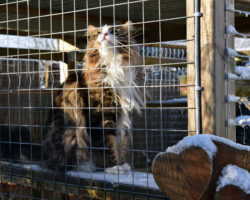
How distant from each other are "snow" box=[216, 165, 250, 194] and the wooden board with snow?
1 centimetres

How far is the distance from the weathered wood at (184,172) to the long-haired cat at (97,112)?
7.37 ft

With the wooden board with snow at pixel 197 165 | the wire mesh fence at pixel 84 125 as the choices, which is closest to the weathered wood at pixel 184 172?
the wooden board with snow at pixel 197 165

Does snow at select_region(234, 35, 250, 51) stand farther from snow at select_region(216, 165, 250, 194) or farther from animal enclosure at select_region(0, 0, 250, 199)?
snow at select_region(216, 165, 250, 194)

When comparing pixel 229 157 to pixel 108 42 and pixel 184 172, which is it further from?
pixel 108 42

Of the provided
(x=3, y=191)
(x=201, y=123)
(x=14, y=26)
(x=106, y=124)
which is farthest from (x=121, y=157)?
(x=14, y=26)

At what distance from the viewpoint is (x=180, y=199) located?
1.37 meters

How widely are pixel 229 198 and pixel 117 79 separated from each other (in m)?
2.64

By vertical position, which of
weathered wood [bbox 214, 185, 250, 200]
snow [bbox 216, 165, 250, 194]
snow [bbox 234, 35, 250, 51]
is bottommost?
weathered wood [bbox 214, 185, 250, 200]

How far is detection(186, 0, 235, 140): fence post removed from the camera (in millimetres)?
2367

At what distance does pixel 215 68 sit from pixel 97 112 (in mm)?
1622

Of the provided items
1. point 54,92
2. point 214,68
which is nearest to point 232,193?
point 214,68

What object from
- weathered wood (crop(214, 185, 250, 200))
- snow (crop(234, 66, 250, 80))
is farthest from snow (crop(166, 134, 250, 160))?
snow (crop(234, 66, 250, 80))

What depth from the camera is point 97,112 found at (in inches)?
149

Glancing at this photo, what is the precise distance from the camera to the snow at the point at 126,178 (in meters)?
2.88
